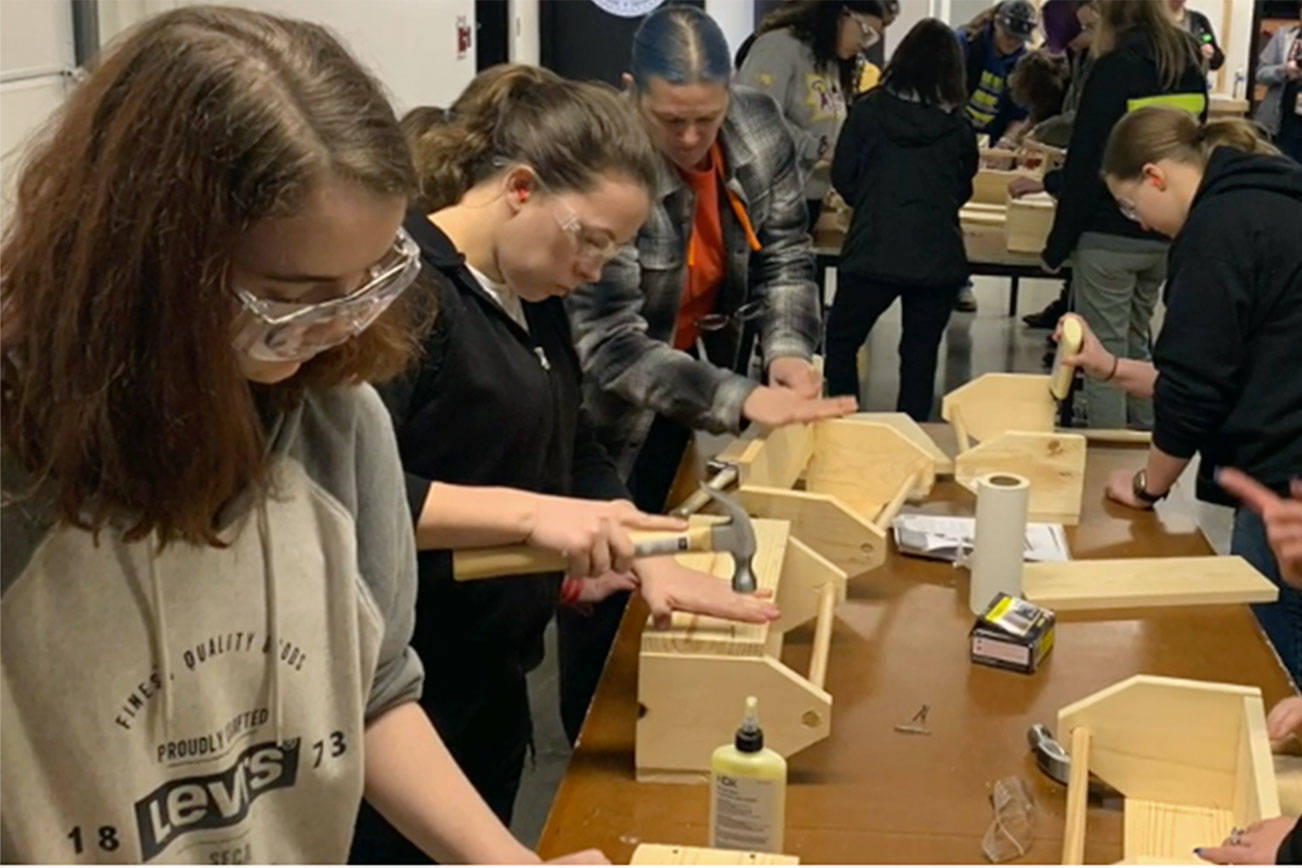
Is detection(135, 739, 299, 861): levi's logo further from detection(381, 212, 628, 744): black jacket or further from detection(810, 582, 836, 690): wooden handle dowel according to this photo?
detection(810, 582, 836, 690): wooden handle dowel

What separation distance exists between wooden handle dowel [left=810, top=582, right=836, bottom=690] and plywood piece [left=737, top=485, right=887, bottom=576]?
0.13 metres

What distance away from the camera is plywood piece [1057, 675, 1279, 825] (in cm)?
164

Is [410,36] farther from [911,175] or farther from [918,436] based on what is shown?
[918,436]

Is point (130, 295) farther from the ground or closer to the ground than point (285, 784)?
farther from the ground

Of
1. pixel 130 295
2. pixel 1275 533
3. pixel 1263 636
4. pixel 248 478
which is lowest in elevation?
pixel 1263 636

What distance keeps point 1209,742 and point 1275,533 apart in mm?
249

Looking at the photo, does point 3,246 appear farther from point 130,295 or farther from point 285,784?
point 285,784

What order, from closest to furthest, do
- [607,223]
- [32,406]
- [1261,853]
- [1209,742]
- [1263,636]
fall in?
[32,406]
[1261,853]
[1209,742]
[607,223]
[1263,636]

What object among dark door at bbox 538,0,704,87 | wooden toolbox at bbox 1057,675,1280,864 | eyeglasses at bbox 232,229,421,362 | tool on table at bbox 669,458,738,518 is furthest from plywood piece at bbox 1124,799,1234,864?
dark door at bbox 538,0,704,87

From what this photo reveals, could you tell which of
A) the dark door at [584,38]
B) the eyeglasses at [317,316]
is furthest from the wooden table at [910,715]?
the dark door at [584,38]

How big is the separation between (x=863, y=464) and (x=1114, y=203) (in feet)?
7.44

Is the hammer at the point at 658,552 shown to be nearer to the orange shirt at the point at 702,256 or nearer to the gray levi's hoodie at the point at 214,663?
the gray levi's hoodie at the point at 214,663

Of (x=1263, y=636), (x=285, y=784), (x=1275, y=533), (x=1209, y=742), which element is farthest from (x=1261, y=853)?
(x=285, y=784)

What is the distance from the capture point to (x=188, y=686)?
0.98 meters
